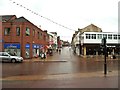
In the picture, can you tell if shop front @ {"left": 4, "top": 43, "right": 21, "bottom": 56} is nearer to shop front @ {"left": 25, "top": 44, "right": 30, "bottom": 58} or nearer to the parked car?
shop front @ {"left": 25, "top": 44, "right": 30, "bottom": 58}

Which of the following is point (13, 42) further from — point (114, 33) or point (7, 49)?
point (114, 33)

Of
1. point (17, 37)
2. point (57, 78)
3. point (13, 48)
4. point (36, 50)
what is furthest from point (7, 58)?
point (57, 78)

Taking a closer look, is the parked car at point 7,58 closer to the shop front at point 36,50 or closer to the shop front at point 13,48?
the shop front at point 13,48

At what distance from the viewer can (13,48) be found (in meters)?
49.1

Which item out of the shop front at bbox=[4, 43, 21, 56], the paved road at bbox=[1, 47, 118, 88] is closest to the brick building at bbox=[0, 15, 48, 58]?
the shop front at bbox=[4, 43, 21, 56]

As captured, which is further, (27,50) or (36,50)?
(36,50)

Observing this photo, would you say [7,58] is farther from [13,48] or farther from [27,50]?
[27,50]

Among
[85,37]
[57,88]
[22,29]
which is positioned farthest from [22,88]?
[85,37]

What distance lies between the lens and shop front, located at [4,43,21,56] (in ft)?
160

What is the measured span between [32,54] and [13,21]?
7.72 m

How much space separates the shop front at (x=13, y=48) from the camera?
160 feet

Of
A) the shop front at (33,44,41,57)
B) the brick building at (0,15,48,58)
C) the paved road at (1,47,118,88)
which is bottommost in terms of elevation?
the paved road at (1,47,118,88)

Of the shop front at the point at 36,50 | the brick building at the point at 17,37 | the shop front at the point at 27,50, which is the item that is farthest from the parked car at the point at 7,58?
the shop front at the point at 36,50

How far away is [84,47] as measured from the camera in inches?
2623
